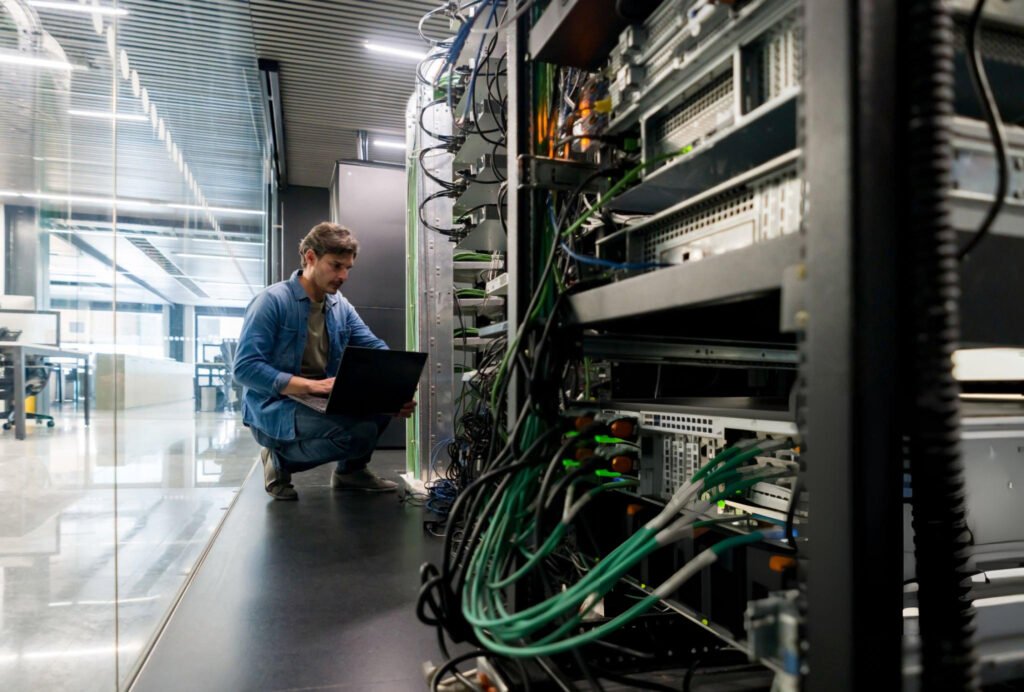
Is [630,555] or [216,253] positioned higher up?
[216,253]

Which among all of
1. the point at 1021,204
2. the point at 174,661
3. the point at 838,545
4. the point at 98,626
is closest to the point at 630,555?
the point at 838,545

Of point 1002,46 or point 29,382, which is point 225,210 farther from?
point 1002,46

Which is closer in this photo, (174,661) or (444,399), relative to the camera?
(174,661)

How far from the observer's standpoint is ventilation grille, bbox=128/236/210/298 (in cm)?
125

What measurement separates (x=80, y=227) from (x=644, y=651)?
1192 millimetres

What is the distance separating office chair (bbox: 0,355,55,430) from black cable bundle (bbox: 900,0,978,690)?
95cm

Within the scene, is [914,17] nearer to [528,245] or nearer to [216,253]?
[528,245]

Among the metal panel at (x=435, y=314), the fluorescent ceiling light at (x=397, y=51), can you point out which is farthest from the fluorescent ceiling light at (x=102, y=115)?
the fluorescent ceiling light at (x=397, y=51)

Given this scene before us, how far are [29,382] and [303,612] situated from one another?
859mm

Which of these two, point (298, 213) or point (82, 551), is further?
point (298, 213)

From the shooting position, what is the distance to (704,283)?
614 millimetres

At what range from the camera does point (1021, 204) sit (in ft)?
1.85

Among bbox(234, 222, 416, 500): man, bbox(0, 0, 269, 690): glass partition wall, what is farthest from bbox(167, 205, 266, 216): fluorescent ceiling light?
bbox(234, 222, 416, 500): man

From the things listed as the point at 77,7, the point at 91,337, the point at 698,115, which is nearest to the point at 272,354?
the point at 91,337
